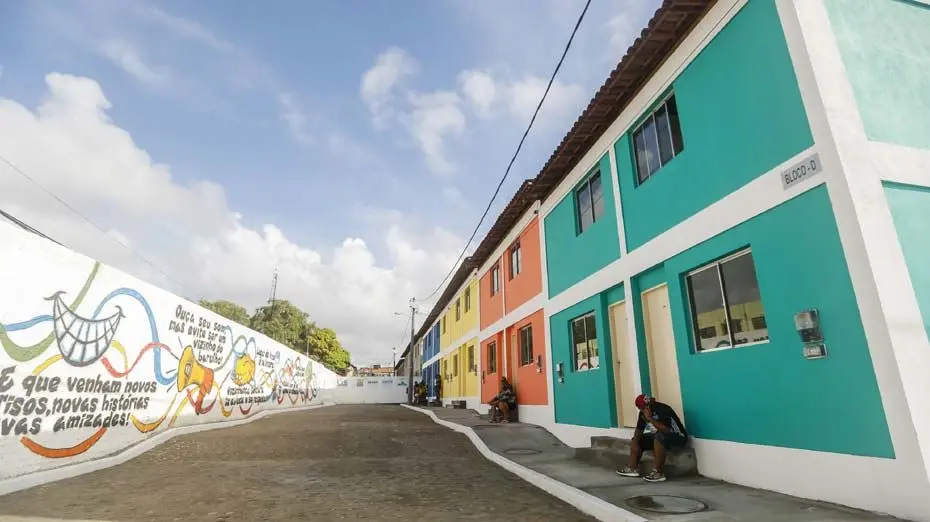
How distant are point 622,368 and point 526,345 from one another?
5.47m

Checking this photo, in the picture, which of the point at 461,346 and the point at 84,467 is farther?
the point at 461,346

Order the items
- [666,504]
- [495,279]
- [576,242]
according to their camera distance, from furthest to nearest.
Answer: [495,279]
[576,242]
[666,504]

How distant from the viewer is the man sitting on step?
6371mm

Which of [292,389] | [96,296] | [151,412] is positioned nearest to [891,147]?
[96,296]

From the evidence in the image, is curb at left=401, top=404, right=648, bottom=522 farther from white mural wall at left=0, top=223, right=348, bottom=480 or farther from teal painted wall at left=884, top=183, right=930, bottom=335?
white mural wall at left=0, top=223, right=348, bottom=480

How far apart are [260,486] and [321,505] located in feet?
5.14

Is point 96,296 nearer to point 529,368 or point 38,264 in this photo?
point 38,264

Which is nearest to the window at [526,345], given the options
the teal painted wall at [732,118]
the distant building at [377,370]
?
the teal painted wall at [732,118]

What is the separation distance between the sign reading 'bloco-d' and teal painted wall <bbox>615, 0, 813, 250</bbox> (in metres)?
0.17

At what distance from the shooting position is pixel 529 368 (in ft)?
45.5

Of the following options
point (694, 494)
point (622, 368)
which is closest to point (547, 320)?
point (622, 368)

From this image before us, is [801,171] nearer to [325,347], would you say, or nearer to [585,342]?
[585,342]

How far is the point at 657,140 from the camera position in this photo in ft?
26.4

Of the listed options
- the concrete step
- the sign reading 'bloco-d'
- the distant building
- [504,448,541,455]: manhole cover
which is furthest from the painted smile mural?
the distant building
